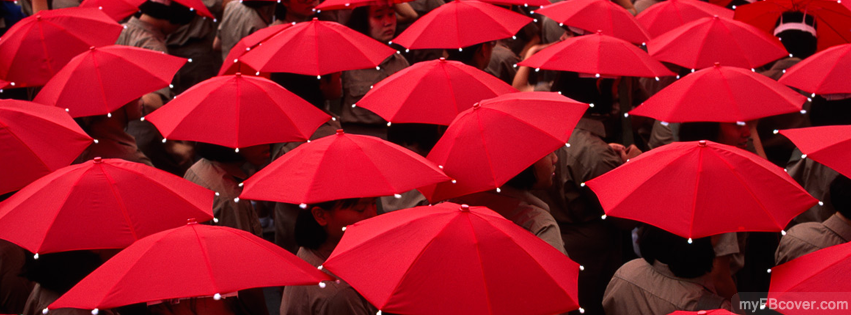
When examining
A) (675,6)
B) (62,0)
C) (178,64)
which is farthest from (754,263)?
(62,0)

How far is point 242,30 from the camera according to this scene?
702 cm

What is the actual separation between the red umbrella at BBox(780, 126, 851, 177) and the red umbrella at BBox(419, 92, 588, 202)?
1.11m

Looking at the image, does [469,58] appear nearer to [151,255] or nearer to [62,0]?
[151,255]

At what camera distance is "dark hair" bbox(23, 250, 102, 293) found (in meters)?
3.58

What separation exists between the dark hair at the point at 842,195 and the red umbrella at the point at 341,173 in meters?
1.99

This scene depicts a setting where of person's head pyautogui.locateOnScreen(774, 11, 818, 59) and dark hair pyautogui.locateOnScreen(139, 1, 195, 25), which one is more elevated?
person's head pyautogui.locateOnScreen(774, 11, 818, 59)

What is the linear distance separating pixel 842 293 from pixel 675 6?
4287 millimetres

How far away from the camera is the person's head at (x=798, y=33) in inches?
248

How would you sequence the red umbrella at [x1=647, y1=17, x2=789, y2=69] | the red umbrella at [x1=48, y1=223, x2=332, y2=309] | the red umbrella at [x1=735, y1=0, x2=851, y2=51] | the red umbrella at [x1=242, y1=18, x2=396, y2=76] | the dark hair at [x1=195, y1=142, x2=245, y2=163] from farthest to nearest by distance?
the red umbrella at [x1=735, y1=0, x2=851, y2=51] → the red umbrella at [x1=647, y1=17, x2=789, y2=69] → the red umbrella at [x1=242, y1=18, x2=396, y2=76] → the dark hair at [x1=195, y1=142, x2=245, y2=163] → the red umbrella at [x1=48, y1=223, x2=332, y2=309]

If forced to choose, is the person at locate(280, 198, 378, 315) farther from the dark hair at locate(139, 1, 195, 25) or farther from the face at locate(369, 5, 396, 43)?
the dark hair at locate(139, 1, 195, 25)

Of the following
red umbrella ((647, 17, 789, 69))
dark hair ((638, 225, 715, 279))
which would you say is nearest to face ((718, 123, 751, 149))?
red umbrella ((647, 17, 789, 69))

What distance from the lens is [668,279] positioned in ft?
12.1

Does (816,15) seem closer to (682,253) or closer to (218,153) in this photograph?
(682,253)

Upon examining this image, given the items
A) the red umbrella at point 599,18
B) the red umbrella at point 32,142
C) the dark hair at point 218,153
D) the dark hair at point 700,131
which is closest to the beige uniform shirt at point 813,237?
the dark hair at point 700,131
